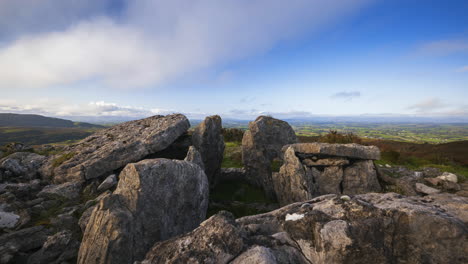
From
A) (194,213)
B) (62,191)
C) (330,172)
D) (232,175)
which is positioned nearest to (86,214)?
(62,191)

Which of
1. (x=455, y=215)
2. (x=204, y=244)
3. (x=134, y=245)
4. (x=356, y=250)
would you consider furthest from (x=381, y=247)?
(x=134, y=245)

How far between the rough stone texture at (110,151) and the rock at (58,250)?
4.75 m

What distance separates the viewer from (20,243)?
6.34 metres

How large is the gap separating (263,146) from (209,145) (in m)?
4.42

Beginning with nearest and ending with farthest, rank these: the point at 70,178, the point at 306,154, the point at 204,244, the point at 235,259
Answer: the point at 235,259 < the point at 204,244 < the point at 70,178 < the point at 306,154

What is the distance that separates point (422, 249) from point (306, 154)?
839cm

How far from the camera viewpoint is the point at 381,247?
15.6 ft

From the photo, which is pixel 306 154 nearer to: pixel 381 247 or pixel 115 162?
pixel 381 247

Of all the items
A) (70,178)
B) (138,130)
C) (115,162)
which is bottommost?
(70,178)

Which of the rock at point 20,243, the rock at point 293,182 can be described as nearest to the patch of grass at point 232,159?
the rock at point 293,182

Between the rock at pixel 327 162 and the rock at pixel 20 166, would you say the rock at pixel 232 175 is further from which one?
the rock at pixel 20 166

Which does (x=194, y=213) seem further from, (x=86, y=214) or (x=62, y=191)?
(x=62, y=191)

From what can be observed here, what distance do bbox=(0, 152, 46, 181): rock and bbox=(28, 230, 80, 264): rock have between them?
7.42 meters

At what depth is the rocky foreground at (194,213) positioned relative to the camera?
4.71 metres
